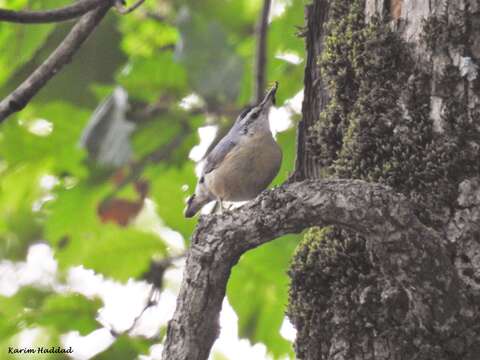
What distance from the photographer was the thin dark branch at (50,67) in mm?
2605

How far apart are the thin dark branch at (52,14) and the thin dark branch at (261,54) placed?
1.03 metres

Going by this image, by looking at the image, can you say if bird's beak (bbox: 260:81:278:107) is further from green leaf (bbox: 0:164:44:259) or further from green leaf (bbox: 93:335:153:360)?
green leaf (bbox: 0:164:44:259)

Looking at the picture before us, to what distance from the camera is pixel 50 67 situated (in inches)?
108

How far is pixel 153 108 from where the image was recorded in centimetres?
343

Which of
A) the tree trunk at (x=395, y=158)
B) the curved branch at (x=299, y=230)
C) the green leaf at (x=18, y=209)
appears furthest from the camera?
the green leaf at (x=18, y=209)

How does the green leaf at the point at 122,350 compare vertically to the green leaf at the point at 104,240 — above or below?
below

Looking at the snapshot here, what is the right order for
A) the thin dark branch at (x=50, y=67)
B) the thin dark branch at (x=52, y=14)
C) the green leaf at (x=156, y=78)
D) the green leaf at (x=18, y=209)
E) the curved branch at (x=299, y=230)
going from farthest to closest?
the green leaf at (x=18, y=209), the green leaf at (x=156, y=78), the thin dark branch at (x=50, y=67), the thin dark branch at (x=52, y=14), the curved branch at (x=299, y=230)

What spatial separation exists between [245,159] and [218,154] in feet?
0.70

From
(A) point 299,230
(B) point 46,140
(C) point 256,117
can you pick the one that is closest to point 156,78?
(C) point 256,117

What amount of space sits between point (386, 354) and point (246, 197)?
1996mm

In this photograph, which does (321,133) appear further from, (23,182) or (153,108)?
(23,182)

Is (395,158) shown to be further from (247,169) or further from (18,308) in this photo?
(18,308)

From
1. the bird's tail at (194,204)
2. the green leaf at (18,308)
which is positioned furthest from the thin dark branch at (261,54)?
the green leaf at (18,308)

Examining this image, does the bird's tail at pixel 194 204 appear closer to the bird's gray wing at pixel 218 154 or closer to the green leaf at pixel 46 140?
the bird's gray wing at pixel 218 154
